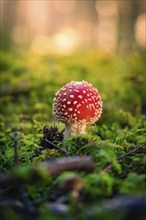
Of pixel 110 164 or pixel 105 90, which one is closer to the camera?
pixel 110 164

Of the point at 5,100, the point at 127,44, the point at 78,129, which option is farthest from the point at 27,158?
the point at 127,44

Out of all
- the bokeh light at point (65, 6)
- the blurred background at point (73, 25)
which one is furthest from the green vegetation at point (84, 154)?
the bokeh light at point (65, 6)

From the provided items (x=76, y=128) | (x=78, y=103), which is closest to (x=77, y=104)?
(x=78, y=103)

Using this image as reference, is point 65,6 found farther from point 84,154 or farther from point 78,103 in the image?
point 84,154

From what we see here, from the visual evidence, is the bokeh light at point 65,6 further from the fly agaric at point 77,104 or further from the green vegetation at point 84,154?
the fly agaric at point 77,104

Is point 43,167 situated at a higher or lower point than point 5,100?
higher

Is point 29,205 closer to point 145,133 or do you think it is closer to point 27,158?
point 27,158

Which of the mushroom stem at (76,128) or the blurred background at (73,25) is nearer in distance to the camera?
the mushroom stem at (76,128)
